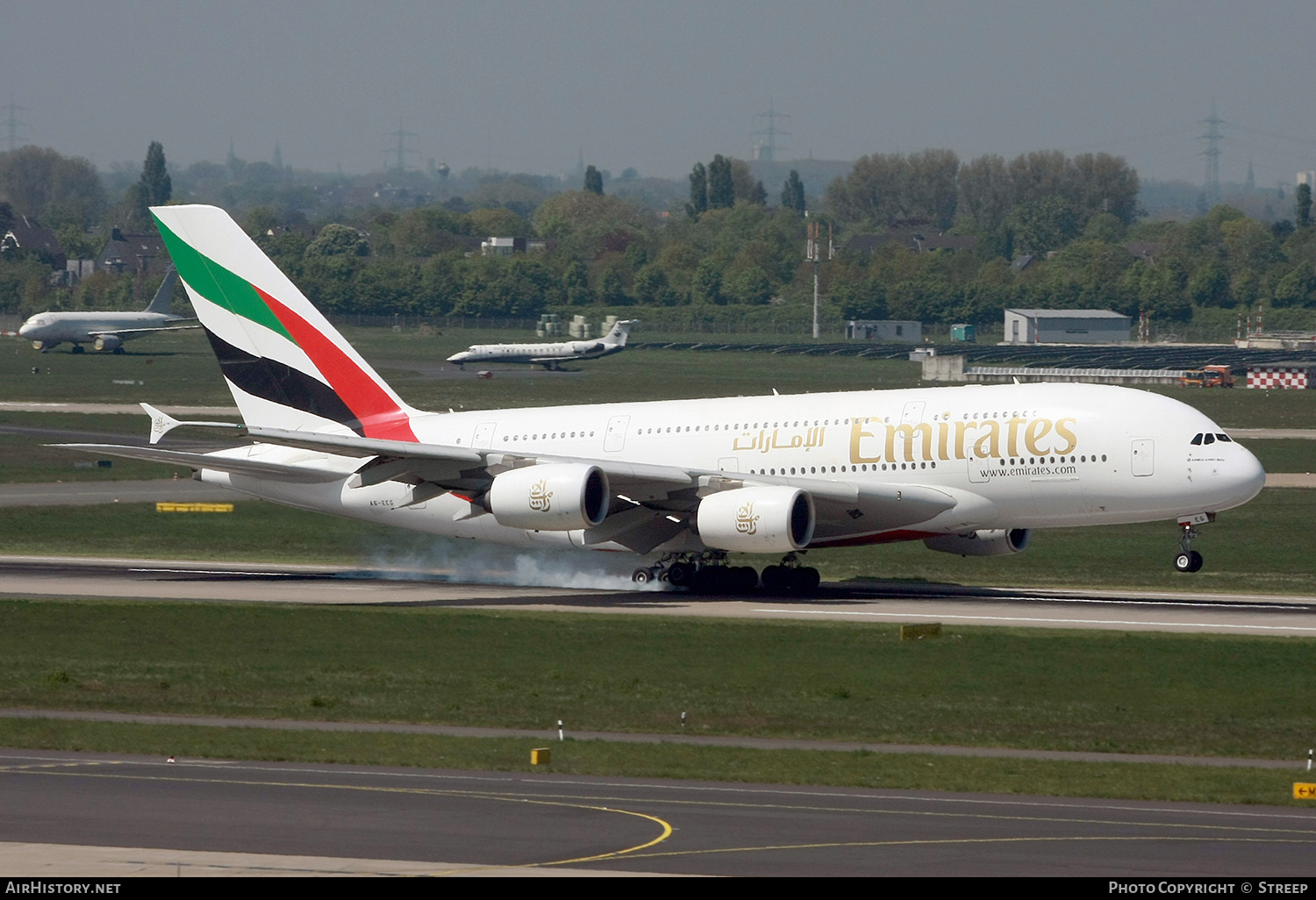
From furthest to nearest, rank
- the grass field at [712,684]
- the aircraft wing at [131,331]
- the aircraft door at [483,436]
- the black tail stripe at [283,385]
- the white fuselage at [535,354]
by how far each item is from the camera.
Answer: the aircraft wing at [131,331], the white fuselage at [535,354], the black tail stripe at [283,385], the aircraft door at [483,436], the grass field at [712,684]

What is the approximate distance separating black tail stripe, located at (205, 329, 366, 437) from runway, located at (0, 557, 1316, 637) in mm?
5046

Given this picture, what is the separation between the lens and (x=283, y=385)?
57.3 metres

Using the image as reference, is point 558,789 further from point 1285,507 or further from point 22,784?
point 1285,507

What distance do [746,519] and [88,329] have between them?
151806mm

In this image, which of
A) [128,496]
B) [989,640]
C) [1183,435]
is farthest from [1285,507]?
[128,496]

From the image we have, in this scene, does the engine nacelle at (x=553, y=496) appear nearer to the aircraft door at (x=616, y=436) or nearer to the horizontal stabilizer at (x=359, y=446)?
the horizontal stabilizer at (x=359, y=446)

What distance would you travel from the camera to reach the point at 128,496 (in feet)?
260

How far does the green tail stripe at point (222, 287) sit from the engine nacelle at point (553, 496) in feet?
34.6

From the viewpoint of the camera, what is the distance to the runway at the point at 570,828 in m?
22.7

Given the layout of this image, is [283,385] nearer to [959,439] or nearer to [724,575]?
[724,575]

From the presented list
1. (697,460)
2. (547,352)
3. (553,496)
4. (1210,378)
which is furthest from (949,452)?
(547,352)

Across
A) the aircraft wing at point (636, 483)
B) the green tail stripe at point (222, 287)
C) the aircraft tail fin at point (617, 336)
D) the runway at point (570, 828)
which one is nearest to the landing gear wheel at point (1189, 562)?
the aircraft wing at point (636, 483)

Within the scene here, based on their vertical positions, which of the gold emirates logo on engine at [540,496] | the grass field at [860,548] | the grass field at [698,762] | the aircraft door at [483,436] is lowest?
the grass field at [860,548]

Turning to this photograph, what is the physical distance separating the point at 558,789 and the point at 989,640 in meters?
17.4
